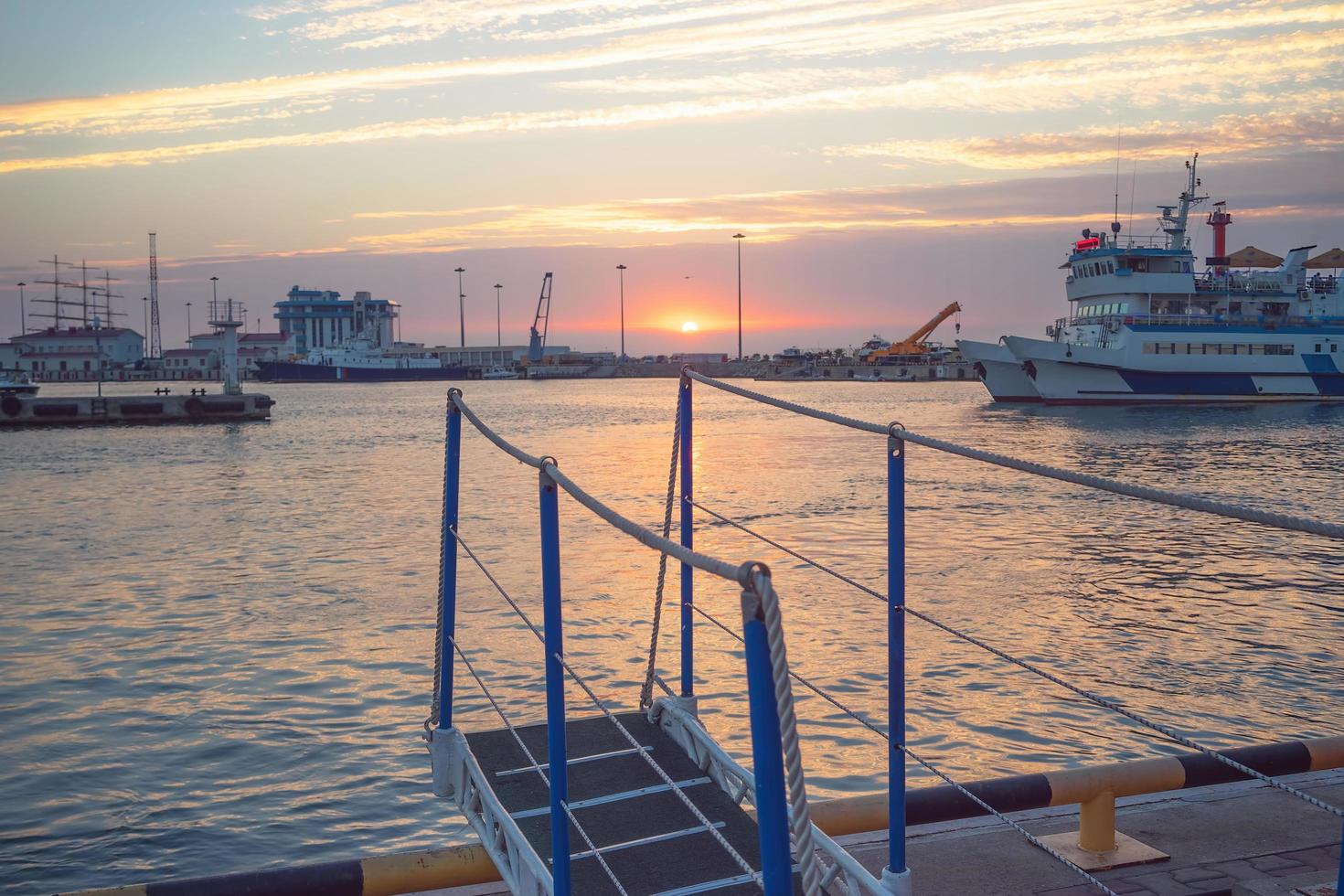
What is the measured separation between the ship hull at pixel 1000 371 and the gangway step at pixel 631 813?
2239 inches

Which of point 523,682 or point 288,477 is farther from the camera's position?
point 288,477

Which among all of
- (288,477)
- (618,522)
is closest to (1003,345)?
(288,477)

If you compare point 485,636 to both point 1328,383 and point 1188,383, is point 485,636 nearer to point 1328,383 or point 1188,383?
point 1188,383

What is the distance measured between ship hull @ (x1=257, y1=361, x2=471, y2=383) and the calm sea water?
12438cm

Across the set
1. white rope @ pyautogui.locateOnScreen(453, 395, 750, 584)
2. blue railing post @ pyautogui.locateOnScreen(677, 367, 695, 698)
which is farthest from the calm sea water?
white rope @ pyautogui.locateOnScreen(453, 395, 750, 584)

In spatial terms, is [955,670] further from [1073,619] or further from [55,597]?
[55,597]

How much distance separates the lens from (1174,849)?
14.9 feet

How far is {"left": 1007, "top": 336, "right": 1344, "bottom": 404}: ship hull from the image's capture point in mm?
56219

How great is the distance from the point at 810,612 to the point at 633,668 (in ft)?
10.3

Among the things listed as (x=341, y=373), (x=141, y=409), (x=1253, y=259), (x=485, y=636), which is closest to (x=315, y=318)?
(x=341, y=373)

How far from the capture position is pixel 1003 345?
5894 cm

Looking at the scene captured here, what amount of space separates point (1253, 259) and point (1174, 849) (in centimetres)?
6917

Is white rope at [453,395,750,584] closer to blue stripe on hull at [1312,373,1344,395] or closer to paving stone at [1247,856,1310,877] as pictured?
paving stone at [1247,856,1310,877]

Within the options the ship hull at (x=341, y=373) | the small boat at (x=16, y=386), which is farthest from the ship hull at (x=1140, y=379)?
the ship hull at (x=341, y=373)
